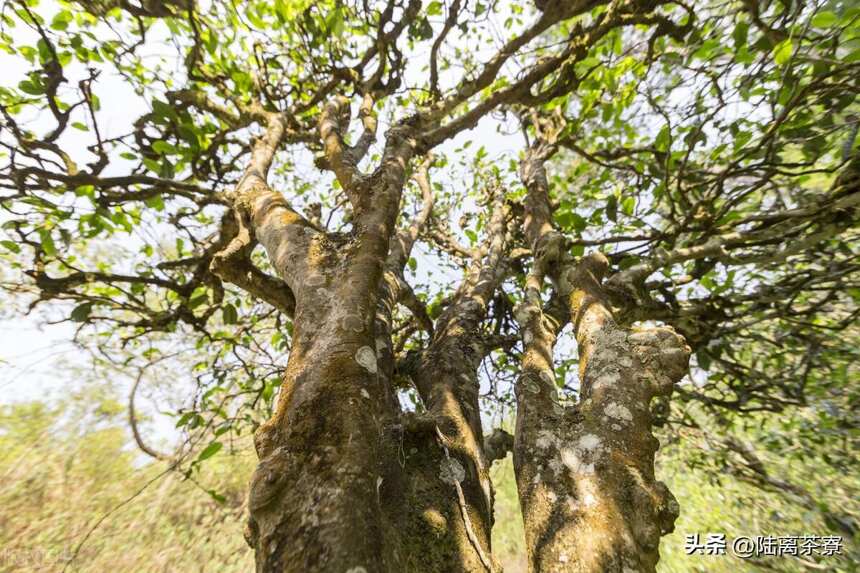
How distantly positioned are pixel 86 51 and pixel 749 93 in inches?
225

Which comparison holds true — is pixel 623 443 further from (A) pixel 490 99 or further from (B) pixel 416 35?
(B) pixel 416 35

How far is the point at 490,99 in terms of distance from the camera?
3367 mm

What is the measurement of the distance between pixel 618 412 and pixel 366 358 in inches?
44.3

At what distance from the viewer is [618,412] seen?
1.64 m

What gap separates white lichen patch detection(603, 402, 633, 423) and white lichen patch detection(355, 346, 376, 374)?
3.46 feet

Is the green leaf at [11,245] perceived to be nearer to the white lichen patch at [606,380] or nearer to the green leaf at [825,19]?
the white lichen patch at [606,380]

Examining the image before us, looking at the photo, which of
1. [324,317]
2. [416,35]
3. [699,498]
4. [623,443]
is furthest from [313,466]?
[699,498]

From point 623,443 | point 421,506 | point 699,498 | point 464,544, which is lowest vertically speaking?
point 699,498

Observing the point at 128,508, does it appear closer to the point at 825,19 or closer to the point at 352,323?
the point at 352,323

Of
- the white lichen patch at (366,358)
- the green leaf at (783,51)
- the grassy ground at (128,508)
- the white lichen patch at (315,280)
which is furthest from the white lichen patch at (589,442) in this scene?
the grassy ground at (128,508)

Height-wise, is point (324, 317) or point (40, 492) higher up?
point (324, 317)

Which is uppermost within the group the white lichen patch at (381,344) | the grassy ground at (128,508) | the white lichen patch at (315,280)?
the white lichen patch at (315,280)

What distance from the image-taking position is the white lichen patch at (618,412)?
1.63 m

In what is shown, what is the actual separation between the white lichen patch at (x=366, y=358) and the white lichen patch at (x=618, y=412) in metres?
1.05
